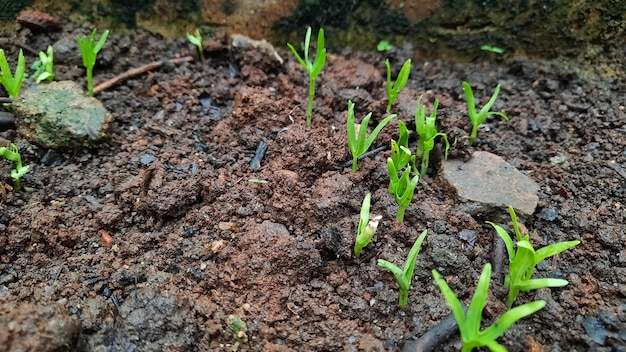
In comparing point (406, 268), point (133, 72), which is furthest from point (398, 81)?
point (133, 72)

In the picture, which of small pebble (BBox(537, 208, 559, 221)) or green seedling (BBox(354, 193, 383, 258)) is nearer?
green seedling (BBox(354, 193, 383, 258))

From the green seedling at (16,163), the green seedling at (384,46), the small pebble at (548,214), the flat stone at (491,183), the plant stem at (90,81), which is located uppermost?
the plant stem at (90,81)

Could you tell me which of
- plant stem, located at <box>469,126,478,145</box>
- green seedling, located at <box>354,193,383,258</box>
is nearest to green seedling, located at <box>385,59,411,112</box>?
plant stem, located at <box>469,126,478,145</box>

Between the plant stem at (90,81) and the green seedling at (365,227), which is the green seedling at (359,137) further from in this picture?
the plant stem at (90,81)

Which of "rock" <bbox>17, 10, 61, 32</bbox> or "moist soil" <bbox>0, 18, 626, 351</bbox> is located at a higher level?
"rock" <bbox>17, 10, 61, 32</bbox>

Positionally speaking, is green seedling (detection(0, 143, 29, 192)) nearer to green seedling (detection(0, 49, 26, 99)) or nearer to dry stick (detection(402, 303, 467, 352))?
green seedling (detection(0, 49, 26, 99))

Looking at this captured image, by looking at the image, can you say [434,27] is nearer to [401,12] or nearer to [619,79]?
[401,12]

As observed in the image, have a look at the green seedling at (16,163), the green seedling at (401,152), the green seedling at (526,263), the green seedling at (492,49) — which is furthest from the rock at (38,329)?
the green seedling at (492,49)
